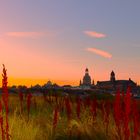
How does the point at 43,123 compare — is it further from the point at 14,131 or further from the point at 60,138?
the point at 14,131

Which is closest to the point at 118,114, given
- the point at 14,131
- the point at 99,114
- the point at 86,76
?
the point at 14,131

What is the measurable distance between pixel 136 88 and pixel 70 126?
11760 cm

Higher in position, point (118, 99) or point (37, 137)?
point (118, 99)

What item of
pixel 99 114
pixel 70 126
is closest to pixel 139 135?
pixel 70 126

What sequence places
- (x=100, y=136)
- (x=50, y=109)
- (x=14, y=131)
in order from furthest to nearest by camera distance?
(x=50, y=109), (x=100, y=136), (x=14, y=131)

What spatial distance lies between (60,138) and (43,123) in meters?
1.66

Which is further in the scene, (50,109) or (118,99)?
(50,109)

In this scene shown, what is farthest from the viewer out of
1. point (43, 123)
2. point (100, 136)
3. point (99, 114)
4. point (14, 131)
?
point (99, 114)

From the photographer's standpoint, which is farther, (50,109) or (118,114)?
(50,109)

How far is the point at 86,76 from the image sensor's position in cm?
16175

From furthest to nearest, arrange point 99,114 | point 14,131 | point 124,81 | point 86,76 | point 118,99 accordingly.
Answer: point 86,76 < point 124,81 < point 99,114 < point 14,131 < point 118,99

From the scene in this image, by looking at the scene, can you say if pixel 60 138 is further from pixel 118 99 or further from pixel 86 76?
pixel 86 76

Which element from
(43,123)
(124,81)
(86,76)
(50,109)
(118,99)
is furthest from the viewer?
(86,76)

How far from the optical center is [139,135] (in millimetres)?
9883
